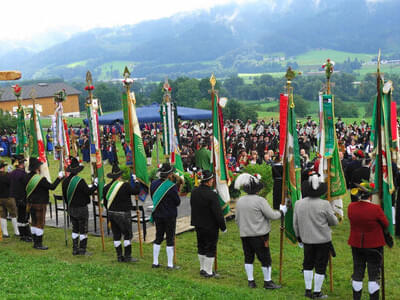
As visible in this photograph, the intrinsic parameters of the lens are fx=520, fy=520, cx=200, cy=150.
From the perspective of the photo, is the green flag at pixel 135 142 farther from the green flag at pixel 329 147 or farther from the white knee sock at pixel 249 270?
the green flag at pixel 329 147

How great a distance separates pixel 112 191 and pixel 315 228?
12.3ft

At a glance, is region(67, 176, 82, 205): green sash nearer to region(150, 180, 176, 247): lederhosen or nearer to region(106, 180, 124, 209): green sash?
region(106, 180, 124, 209): green sash

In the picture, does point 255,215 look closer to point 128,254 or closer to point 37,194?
point 128,254

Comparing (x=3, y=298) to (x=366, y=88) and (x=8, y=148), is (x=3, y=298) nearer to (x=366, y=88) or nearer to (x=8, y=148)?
(x=8, y=148)

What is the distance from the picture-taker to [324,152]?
331 inches

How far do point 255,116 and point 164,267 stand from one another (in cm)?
5338

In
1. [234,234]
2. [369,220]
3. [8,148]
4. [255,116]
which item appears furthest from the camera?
[255,116]

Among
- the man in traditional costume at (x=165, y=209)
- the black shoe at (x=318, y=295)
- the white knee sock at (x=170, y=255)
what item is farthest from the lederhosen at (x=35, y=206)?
the black shoe at (x=318, y=295)

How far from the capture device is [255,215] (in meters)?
7.55

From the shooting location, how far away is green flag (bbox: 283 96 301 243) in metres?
8.19

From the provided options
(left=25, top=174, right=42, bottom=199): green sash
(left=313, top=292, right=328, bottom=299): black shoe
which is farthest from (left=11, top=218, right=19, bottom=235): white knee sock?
(left=313, top=292, right=328, bottom=299): black shoe

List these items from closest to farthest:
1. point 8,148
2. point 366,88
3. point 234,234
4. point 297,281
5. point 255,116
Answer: point 297,281
point 234,234
point 8,148
point 255,116
point 366,88

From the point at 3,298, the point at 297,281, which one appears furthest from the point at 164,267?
the point at 3,298

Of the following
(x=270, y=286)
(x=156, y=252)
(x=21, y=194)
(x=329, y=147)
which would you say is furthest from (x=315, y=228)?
(x=21, y=194)
